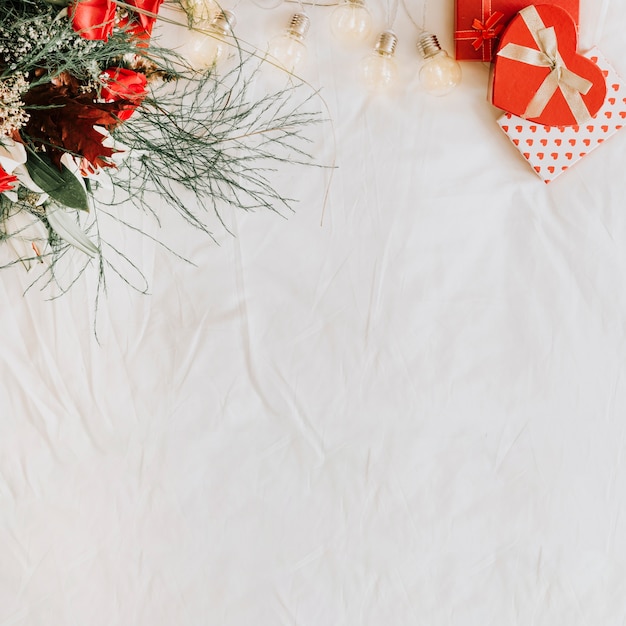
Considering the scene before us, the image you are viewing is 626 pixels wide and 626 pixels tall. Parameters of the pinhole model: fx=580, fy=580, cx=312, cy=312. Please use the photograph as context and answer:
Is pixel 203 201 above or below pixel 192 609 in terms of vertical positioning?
above

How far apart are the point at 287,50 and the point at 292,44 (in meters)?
0.01

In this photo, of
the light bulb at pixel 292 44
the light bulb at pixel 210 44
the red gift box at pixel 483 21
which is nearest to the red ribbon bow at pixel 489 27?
the red gift box at pixel 483 21

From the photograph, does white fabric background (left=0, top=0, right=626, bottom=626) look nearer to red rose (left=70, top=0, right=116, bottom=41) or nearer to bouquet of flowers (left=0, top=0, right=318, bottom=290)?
bouquet of flowers (left=0, top=0, right=318, bottom=290)

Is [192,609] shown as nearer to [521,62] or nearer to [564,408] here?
[564,408]

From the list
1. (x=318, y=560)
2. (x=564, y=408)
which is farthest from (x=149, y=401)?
(x=564, y=408)

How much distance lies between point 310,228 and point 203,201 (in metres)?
0.16

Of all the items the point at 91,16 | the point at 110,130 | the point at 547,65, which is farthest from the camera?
the point at 547,65

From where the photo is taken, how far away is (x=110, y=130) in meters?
0.62

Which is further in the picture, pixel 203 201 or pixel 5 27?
pixel 203 201

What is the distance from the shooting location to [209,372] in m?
0.83

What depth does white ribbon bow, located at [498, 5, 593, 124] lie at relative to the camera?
75 centimetres

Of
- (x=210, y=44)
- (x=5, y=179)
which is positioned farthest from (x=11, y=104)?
(x=210, y=44)

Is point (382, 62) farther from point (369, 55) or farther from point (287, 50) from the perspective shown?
point (287, 50)

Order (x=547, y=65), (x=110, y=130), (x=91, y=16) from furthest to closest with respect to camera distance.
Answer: (x=547, y=65) → (x=110, y=130) → (x=91, y=16)
